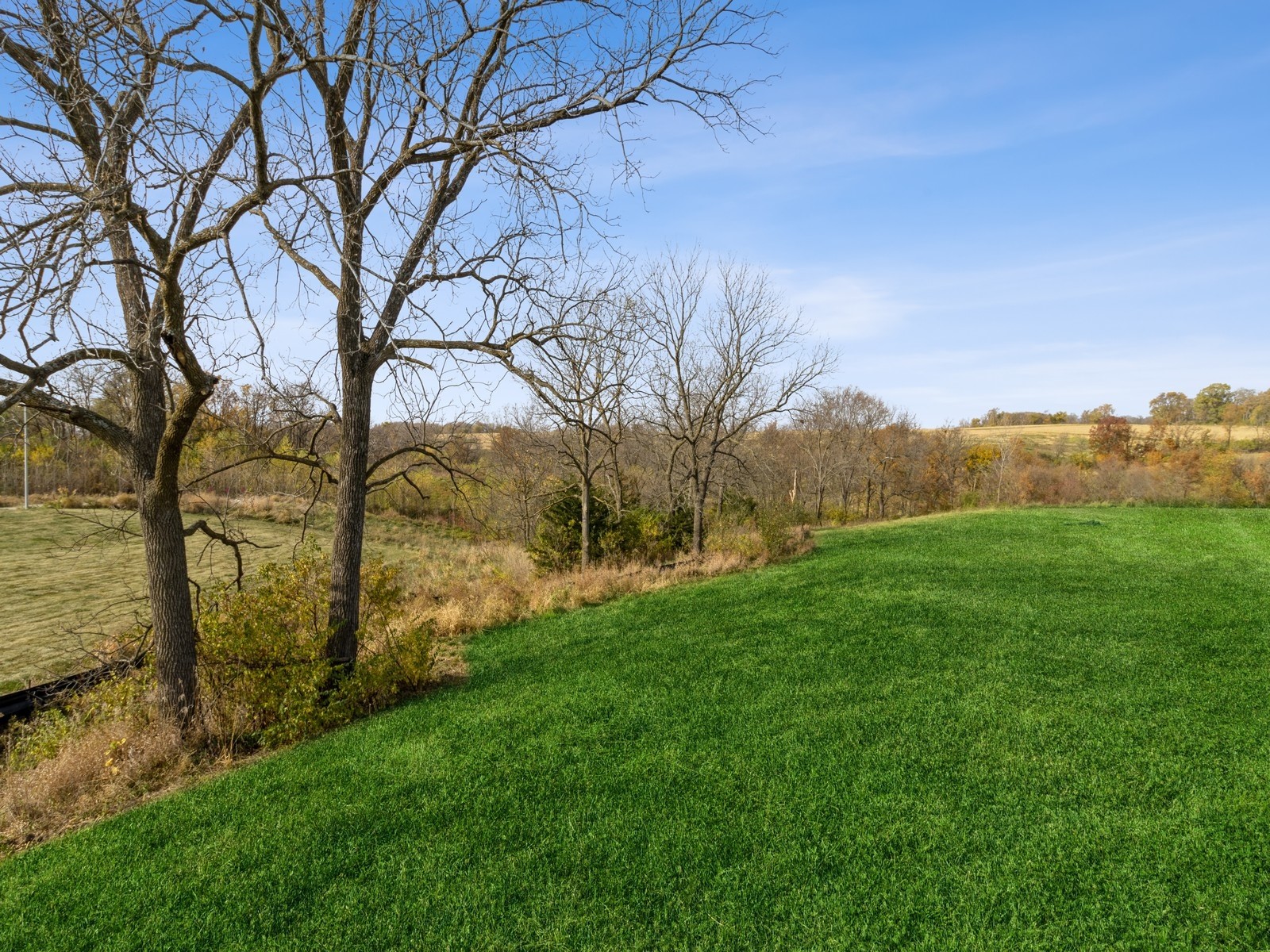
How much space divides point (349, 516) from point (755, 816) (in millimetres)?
4738

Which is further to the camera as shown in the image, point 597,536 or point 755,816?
point 597,536

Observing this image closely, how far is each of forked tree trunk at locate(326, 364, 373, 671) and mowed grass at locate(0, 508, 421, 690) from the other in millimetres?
1556

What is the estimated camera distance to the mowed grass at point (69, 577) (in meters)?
9.72

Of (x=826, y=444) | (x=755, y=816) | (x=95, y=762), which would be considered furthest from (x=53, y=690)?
(x=826, y=444)

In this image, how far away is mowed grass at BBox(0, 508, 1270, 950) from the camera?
2920mm

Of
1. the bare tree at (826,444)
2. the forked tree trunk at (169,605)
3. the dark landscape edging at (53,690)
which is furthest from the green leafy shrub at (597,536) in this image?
the bare tree at (826,444)

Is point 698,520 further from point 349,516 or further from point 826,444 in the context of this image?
point 826,444

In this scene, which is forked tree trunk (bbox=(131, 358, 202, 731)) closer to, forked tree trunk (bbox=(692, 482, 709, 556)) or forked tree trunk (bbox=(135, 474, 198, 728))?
forked tree trunk (bbox=(135, 474, 198, 728))

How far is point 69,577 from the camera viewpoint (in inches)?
664

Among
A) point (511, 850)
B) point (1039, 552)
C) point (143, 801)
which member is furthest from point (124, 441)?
point (1039, 552)

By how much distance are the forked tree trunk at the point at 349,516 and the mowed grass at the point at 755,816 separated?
0.91 metres

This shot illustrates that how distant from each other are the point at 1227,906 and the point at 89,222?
22.5ft

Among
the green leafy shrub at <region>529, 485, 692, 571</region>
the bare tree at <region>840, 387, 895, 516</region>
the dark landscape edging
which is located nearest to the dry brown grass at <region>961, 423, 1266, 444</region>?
the bare tree at <region>840, 387, 895, 516</region>

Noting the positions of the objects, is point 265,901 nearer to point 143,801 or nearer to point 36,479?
point 143,801
